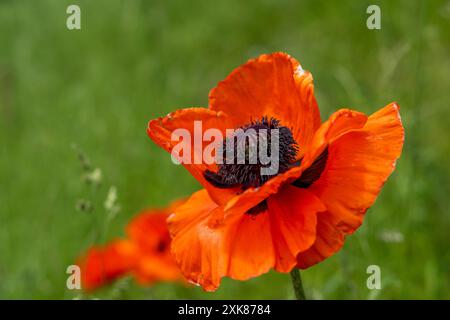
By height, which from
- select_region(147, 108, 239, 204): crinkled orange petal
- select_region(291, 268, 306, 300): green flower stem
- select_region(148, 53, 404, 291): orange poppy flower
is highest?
select_region(147, 108, 239, 204): crinkled orange petal

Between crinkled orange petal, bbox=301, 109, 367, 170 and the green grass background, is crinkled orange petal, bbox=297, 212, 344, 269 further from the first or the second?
the green grass background

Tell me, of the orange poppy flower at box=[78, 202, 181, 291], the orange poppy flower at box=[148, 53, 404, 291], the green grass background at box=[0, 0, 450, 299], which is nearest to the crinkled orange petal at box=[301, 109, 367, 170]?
the orange poppy flower at box=[148, 53, 404, 291]

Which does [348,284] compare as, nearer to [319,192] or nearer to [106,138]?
[319,192]

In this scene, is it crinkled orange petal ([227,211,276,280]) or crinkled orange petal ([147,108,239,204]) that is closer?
crinkled orange petal ([227,211,276,280])

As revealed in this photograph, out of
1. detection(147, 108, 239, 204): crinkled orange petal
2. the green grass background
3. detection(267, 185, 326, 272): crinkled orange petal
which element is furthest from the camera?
the green grass background

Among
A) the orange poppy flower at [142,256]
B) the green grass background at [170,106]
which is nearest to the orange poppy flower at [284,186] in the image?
the green grass background at [170,106]

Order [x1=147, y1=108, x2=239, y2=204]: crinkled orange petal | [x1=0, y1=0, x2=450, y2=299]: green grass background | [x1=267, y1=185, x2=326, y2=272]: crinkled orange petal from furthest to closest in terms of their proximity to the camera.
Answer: [x1=0, y1=0, x2=450, y2=299]: green grass background < [x1=147, y1=108, x2=239, y2=204]: crinkled orange petal < [x1=267, y1=185, x2=326, y2=272]: crinkled orange petal

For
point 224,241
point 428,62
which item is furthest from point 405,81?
point 224,241

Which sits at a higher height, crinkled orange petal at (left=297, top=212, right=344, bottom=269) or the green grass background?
the green grass background
